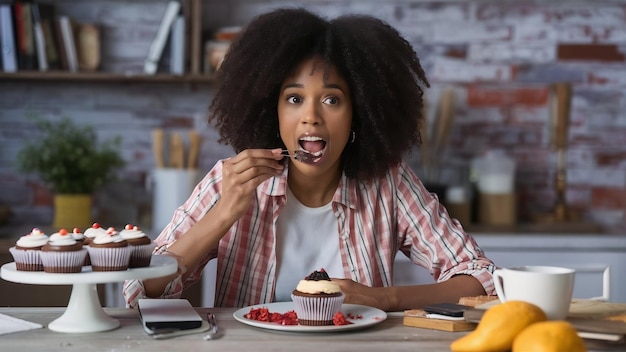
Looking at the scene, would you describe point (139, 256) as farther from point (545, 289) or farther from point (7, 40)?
point (7, 40)

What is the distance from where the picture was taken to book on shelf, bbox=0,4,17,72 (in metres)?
3.39

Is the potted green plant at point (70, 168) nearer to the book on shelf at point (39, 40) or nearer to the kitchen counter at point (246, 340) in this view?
the book on shelf at point (39, 40)

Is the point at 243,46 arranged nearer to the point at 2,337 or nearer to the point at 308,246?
the point at 308,246

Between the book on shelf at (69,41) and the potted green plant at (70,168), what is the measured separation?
0.26 meters

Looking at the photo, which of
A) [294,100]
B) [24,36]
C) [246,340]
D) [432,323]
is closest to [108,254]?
[246,340]

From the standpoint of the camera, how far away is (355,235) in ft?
6.57

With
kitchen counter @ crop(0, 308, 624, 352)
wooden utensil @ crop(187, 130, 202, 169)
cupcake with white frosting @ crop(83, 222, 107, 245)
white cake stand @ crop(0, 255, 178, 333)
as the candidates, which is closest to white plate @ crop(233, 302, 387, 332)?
kitchen counter @ crop(0, 308, 624, 352)

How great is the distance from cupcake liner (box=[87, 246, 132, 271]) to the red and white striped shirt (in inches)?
19.3

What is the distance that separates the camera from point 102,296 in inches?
125

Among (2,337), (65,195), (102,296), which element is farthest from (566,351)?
(65,195)

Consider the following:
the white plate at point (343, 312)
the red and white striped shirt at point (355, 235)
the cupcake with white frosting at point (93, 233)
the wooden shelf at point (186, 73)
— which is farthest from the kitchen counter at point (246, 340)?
the wooden shelf at point (186, 73)

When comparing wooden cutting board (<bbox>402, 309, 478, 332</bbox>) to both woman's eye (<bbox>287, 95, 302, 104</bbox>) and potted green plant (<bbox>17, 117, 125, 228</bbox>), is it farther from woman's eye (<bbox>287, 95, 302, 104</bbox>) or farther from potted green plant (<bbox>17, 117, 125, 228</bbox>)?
potted green plant (<bbox>17, 117, 125, 228</bbox>)

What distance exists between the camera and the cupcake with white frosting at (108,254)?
1.38m

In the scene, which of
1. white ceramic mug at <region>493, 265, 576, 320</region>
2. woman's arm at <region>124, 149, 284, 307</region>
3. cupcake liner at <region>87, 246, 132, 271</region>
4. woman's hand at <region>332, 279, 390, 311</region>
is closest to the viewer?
white ceramic mug at <region>493, 265, 576, 320</region>
